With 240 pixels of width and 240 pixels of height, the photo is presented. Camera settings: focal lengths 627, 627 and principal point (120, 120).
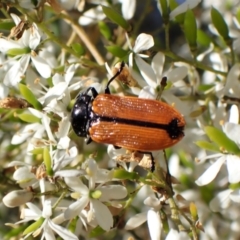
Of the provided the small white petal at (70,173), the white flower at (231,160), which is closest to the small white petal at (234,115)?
the white flower at (231,160)

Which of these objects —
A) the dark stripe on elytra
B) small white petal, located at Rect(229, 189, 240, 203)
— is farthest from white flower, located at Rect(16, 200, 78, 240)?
small white petal, located at Rect(229, 189, 240, 203)

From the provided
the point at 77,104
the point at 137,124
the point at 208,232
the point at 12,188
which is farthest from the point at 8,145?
the point at 208,232

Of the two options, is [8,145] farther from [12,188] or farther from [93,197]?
[93,197]

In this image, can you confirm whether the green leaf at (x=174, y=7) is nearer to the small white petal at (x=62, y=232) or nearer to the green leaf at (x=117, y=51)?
the green leaf at (x=117, y=51)

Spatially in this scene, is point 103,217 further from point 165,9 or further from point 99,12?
point 99,12

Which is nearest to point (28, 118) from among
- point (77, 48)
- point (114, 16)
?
point (77, 48)

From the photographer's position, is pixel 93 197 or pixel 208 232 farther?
pixel 208 232

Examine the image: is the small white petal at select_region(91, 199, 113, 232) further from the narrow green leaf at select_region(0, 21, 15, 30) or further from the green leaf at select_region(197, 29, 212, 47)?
the green leaf at select_region(197, 29, 212, 47)
